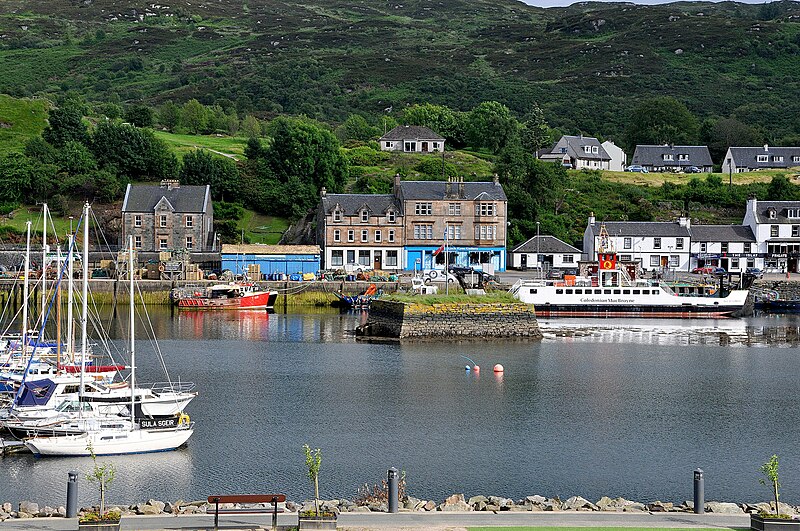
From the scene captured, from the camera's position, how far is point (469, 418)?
1790 inches

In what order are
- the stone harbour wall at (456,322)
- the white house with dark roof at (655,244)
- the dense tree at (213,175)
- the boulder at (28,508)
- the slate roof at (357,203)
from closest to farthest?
the boulder at (28,508) → the stone harbour wall at (456,322) → the slate roof at (357,203) → the white house with dark roof at (655,244) → the dense tree at (213,175)

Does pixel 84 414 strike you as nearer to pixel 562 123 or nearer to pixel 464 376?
pixel 464 376

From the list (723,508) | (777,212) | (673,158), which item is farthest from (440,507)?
(673,158)

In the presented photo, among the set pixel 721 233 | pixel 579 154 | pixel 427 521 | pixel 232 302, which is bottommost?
pixel 427 521

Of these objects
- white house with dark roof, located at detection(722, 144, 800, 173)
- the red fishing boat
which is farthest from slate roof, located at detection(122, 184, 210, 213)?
white house with dark roof, located at detection(722, 144, 800, 173)

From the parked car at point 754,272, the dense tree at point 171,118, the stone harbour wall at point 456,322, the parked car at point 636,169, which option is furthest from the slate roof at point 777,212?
the dense tree at point 171,118

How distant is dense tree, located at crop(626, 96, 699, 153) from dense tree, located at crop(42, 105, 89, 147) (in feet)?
254

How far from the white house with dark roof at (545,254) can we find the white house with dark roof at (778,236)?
17458 millimetres

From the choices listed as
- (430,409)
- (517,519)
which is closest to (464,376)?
(430,409)

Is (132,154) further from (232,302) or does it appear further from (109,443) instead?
(109,443)

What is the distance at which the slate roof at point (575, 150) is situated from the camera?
140m

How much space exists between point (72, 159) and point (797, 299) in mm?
72839

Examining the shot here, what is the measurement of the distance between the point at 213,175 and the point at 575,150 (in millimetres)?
48675

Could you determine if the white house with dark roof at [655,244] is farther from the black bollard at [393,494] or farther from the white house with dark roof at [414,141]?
the black bollard at [393,494]
